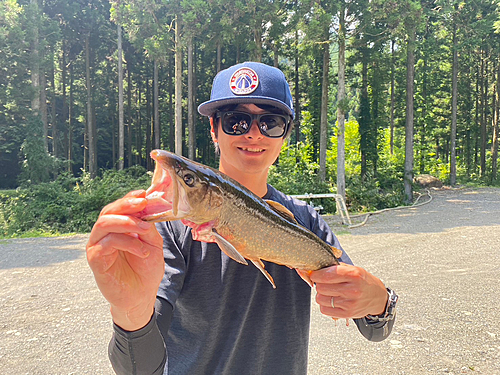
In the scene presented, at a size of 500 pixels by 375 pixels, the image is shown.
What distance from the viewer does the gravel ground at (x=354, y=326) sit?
4348mm

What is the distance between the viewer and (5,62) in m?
22.1

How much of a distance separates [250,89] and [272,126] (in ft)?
0.62

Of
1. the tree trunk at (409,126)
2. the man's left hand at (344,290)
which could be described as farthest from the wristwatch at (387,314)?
the tree trunk at (409,126)

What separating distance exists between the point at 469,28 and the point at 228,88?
86.7 ft

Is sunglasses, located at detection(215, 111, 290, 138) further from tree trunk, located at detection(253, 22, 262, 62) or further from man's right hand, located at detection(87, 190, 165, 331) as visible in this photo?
tree trunk, located at detection(253, 22, 262, 62)

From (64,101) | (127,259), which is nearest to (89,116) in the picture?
(64,101)

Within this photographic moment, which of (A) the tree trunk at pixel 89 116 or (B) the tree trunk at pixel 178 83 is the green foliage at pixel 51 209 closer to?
(B) the tree trunk at pixel 178 83

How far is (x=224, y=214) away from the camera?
1.14 m

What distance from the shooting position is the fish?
3.40 ft

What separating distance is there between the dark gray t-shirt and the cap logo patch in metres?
0.64

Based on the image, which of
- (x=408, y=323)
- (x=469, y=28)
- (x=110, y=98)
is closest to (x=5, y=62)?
(x=110, y=98)

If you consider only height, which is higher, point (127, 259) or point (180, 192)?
point (180, 192)

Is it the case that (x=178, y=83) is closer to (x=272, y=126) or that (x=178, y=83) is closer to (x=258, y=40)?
(x=258, y=40)

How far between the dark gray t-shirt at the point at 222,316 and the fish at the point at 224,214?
16.4 inches
